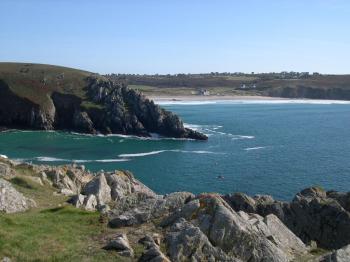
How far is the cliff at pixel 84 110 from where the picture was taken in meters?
115

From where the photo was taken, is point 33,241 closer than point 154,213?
Yes

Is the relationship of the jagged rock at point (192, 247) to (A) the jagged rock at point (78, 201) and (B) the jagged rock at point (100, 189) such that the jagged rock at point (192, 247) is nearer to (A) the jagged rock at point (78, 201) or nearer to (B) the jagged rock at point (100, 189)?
A: (A) the jagged rock at point (78, 201)

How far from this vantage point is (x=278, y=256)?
18.4 m

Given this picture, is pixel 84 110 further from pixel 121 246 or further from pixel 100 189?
pixel 121 246

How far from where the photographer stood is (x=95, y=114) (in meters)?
119

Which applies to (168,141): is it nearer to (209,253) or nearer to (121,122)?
(121,122)

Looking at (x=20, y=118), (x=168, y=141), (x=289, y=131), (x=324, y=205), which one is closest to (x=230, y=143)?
(x=168, y=141)

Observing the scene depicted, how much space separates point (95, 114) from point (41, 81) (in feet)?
84.6

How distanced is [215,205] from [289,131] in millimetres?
99860

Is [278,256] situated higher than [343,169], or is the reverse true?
[278,256]

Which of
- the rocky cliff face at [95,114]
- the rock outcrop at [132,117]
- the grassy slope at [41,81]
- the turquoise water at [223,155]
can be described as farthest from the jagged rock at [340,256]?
the grassy slope at [41,81]

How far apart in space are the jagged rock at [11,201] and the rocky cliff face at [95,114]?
83.7 metres

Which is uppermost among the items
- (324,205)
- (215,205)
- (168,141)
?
(215,205)

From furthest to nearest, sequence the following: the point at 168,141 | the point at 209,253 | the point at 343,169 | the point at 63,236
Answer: the point at 168,141, the point at 343,169, the point at 63,236, the point at 209,253
